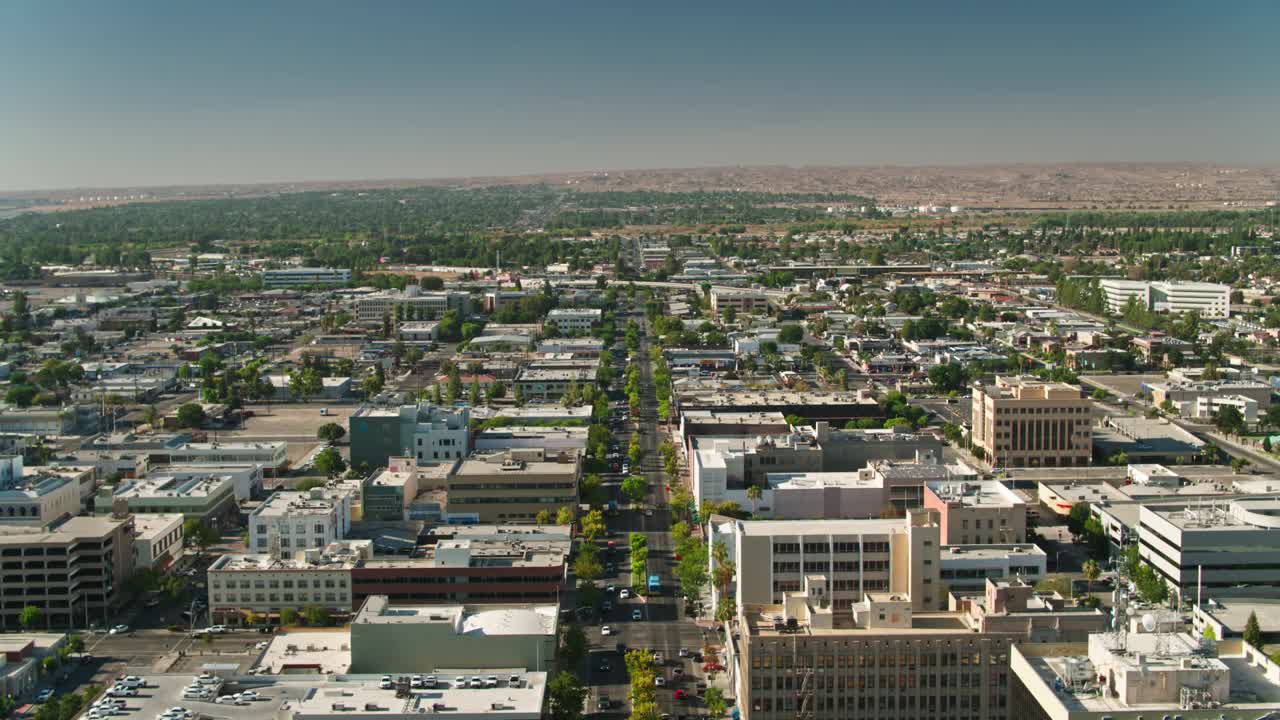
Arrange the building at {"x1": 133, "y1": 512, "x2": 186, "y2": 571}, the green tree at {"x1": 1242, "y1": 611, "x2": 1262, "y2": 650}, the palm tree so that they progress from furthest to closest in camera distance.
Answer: the palm tree, the building at {"x1": 133, "y1": 512, "x2": 186, "y2": 571}, the green tree at {"x1": 1242, "y1": 611, "x2": 1262, "y2": 650}

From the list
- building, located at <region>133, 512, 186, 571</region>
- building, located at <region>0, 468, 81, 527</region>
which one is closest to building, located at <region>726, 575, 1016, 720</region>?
building, located at <region>133, 512, 186, 571</region>

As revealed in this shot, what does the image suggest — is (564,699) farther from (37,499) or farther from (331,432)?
(331,432)

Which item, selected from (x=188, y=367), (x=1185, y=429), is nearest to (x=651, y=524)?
(x=1185, y=429)

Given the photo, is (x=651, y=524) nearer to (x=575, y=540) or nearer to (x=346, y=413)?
(x=575, y=540)

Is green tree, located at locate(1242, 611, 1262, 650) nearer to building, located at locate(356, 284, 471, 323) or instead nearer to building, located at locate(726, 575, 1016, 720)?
building, located at locate(726, 575, 1016, 720)

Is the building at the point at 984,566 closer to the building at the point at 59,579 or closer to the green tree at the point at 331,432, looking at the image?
the building at the point at 59,579

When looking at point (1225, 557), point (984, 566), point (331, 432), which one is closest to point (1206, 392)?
point (1225, 557)

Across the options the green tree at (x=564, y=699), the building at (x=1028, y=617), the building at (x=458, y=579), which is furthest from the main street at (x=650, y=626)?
the building at (x=1028, y=617)
